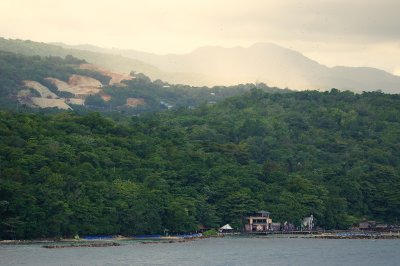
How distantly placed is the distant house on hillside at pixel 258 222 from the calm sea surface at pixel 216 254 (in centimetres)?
1609

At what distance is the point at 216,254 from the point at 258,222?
3959 centimetres

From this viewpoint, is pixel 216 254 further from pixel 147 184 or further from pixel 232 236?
pixel 147 184

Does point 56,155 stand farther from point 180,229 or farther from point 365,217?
point 365,217

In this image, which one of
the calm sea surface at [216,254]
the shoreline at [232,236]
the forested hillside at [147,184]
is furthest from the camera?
the forested hillside at [147,184]

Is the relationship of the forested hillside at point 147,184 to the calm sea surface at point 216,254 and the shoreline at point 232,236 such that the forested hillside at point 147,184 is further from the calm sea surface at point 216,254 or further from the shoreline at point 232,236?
the calm sea surface at point 216,254

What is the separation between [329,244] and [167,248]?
86.1ft

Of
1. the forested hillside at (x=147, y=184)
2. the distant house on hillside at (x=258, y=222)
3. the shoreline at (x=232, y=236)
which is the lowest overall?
the shoreline at (x=232, y=236)

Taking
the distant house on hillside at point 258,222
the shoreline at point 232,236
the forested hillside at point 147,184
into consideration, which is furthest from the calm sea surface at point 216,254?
the distant house on hillside at point 258,222

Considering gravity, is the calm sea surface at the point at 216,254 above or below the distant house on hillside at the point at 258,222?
below

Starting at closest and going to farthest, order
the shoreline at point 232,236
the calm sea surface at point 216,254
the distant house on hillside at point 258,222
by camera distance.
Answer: the calm sea surface at point 216,254 < the shoreline at point 232,236 < the distant house on hillside at point 258,222

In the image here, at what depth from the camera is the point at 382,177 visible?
588 ft

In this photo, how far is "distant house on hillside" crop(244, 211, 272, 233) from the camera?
505 feet

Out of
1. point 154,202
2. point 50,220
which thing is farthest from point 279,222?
point 50,220

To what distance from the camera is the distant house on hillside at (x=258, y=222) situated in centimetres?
15400
